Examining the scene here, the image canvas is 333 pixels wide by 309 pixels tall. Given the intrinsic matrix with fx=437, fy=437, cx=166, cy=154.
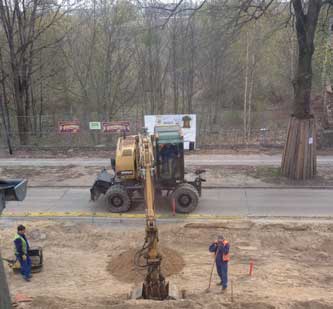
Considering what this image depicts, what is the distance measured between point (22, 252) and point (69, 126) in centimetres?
1841

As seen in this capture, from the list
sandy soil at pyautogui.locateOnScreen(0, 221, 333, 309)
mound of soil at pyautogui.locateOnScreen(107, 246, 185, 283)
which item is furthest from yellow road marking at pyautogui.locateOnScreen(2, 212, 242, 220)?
mound of soil at pyautogui.locateOnScreen(107, 246, 185, 283)

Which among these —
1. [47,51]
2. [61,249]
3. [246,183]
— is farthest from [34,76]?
[61,249]

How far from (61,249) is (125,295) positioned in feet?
13.7

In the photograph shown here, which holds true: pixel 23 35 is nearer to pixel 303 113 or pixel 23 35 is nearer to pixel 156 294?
pixel 303 113

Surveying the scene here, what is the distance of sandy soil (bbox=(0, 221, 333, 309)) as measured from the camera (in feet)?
32.5

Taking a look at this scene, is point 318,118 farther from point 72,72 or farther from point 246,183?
point 72,72

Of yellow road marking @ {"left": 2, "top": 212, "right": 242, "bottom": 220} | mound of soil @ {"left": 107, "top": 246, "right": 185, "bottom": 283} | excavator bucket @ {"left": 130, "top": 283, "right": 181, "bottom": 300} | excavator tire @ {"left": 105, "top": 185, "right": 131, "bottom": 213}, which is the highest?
excavator tire @ {"left": 105, "top": 185, "right": 131, "bottom": 213}

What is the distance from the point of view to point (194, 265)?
1257cm

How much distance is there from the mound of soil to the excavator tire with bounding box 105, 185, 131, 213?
11.4ft

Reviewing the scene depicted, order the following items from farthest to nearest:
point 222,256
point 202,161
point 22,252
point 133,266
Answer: point 202,161 < point 133,266 < point 22,252 < point 222,256

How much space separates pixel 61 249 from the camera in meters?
14.0

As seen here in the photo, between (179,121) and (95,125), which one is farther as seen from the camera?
(95,125)

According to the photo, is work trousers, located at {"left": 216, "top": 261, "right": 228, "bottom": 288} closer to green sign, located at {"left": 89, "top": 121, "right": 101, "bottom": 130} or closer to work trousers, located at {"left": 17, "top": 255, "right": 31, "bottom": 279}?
work trousers, located at {"left": 17, "top": 255, "right": 31, "bottom": 279}

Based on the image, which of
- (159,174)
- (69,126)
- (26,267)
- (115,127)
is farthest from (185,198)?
(69,126)
